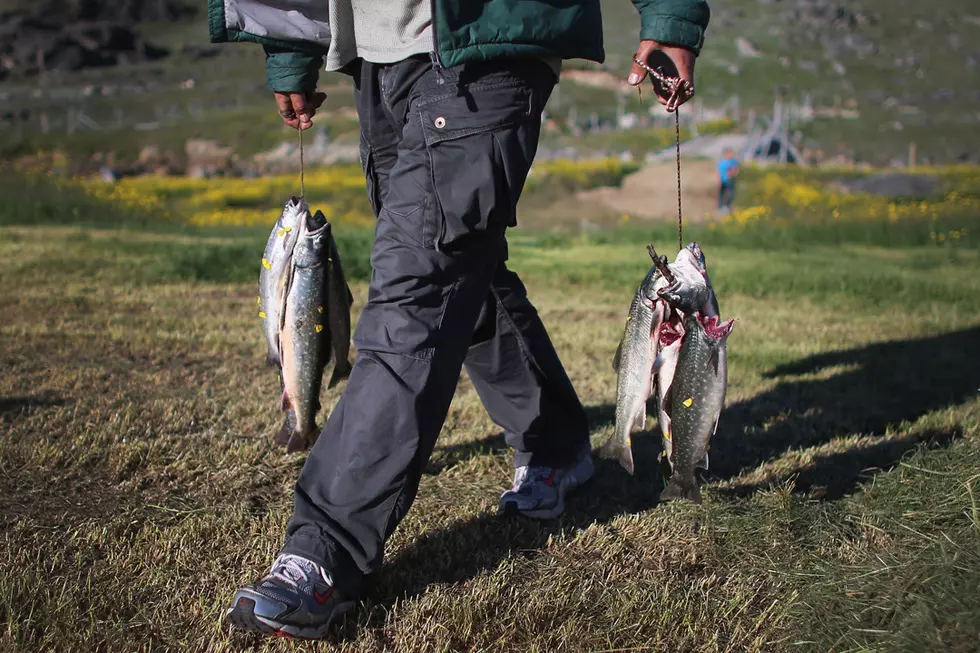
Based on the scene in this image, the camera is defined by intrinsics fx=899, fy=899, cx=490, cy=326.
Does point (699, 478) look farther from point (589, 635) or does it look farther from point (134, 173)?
point (134, 173)

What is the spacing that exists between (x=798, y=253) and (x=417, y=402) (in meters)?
10.7

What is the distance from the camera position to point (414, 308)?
2379mm

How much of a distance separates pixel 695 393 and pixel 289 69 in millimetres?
1647

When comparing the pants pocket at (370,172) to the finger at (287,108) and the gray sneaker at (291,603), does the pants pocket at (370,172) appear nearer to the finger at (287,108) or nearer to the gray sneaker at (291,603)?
the finger at (287,108)

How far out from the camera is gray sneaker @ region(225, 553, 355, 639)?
213cm

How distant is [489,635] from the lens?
228 centimetres

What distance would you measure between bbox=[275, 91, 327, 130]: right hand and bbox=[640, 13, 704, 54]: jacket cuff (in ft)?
3.70

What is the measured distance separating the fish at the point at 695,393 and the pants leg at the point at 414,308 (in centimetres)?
63

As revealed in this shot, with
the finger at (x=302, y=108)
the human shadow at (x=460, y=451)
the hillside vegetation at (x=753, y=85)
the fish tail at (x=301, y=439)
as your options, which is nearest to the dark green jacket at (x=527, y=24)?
the finger at (x=302, y=108)

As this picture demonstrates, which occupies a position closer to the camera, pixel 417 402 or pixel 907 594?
pixel 907 594

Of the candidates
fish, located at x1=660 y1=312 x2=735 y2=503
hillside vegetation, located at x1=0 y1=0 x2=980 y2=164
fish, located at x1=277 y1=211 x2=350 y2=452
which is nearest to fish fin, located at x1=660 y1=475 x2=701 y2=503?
fish, located at x1=660 y1=312 x2=735 y2=503

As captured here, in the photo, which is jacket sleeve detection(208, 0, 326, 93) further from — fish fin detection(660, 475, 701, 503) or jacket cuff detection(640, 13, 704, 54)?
fish fin detection(660, 475, 701, 503)

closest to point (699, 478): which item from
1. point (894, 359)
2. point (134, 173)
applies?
point (894, 359)

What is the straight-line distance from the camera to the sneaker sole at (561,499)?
3027 millimetres
